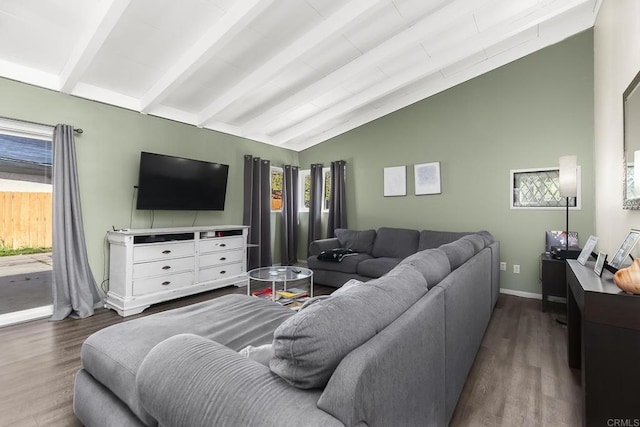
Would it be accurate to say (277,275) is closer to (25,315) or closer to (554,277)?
(25,315)

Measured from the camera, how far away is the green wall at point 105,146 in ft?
9.95

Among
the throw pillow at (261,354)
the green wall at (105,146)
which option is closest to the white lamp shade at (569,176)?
the throw pillow at (261,354)

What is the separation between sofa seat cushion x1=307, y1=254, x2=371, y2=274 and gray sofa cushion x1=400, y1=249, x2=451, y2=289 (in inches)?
89.4

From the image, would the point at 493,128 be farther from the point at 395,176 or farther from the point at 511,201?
the point at 395,176

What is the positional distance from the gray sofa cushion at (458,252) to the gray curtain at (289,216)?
3763mm

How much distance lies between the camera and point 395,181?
4.83 metres

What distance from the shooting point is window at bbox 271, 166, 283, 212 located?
566 centimetres

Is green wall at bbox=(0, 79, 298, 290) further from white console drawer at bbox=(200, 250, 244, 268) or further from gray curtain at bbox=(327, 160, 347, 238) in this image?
gray curtain at bbox=(327, 160, 347, 238)

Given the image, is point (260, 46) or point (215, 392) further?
point (260, 46)

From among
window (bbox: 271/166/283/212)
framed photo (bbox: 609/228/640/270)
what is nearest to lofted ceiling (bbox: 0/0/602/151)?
window (bbox: 271/166/283/212)

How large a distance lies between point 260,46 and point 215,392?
3158mm

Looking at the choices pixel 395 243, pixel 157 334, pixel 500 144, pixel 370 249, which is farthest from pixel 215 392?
pixel 500 144

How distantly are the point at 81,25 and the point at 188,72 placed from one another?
0.87 meters

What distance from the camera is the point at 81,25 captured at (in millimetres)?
2545
